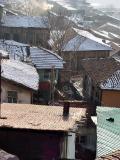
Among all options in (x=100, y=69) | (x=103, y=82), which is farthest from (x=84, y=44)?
(x=103, y=82)

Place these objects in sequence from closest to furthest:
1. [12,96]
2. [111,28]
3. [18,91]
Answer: [18,91], [12,96], [111,28]

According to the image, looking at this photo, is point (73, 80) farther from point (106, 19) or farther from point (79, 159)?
point (106, 19)

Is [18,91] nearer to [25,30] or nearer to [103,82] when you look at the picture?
[103,82]

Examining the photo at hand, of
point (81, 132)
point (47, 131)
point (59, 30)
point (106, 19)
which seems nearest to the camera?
point (47, 131)

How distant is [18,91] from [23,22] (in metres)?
26.2

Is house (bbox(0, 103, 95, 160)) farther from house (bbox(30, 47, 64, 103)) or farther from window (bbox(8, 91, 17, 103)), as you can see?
house (bbox(30, 47, 64, 103))

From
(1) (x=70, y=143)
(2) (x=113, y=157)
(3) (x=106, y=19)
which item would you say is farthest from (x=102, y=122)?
(3) (x=106, y=19)

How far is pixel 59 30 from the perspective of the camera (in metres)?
53.0

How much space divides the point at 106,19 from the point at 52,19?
974 inches

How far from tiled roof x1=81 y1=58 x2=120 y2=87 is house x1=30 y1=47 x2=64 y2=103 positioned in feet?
7.59

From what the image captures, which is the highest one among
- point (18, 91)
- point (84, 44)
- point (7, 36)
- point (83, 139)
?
point (7, 36)

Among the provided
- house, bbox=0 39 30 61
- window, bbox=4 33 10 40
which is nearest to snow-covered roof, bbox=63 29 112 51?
window, bbox=4 33 10 40

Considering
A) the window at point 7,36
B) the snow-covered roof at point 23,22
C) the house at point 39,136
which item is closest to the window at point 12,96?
the house at point 39,136

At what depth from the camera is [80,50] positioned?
47375 mm
